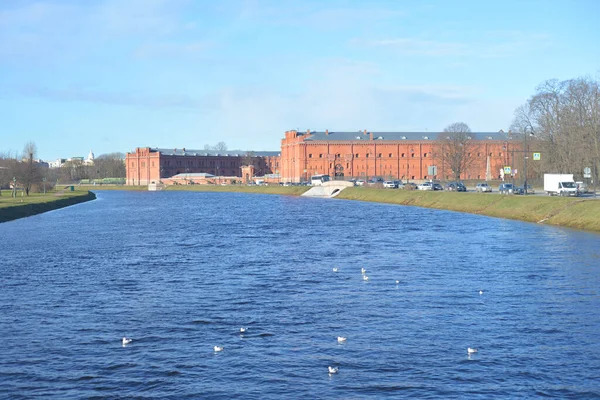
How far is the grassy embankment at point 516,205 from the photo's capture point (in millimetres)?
60906

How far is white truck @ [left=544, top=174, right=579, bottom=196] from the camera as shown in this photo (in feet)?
271

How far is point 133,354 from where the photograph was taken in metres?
20.9

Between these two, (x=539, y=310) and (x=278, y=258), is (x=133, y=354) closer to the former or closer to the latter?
(x=539, y=310)

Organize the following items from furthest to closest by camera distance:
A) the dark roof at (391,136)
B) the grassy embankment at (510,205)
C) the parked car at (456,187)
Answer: the dark roof at (391,136), the parked car at (456,187), the grassy embankment at (510,205)

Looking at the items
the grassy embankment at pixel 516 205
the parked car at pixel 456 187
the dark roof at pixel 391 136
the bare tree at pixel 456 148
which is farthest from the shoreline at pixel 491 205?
the dark roof at pixel 391 136

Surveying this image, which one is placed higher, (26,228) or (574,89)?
(574,89)

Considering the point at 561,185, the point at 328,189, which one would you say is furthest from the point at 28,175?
the point at 561,185

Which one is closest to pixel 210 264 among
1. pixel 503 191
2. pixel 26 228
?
pixel 26 228

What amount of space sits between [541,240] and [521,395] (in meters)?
34.2

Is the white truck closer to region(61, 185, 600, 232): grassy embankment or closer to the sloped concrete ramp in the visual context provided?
region(61, 185, 600, 232): grassy embankment

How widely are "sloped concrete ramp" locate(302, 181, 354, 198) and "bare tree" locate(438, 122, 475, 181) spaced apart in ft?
85.8

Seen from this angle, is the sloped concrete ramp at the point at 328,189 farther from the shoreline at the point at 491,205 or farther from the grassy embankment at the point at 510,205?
the grassy embankment at the point at 510,205

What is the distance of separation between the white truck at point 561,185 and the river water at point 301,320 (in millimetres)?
36148

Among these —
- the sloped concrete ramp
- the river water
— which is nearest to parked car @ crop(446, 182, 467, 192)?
the sloped concrete ramp
